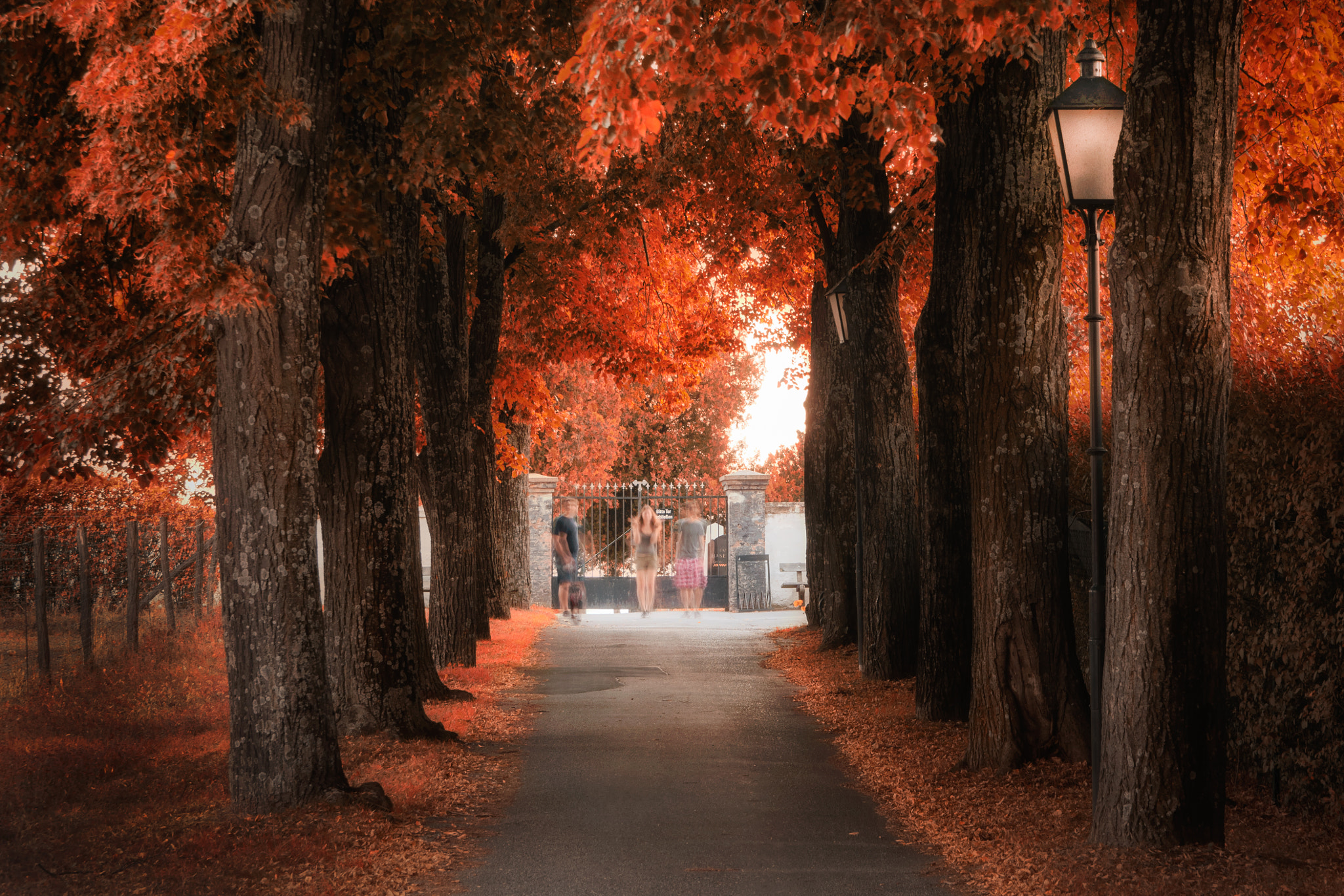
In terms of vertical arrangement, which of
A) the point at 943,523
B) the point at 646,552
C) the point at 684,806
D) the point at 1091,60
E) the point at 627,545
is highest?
the point at 1091,60

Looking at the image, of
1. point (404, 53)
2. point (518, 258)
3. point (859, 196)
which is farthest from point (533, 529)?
point (404, 53)

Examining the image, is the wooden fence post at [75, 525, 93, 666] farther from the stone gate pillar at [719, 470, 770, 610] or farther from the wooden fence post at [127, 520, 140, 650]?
the stone gate pillar at [719, 470, 770, 610]

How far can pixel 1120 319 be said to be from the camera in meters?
6.21

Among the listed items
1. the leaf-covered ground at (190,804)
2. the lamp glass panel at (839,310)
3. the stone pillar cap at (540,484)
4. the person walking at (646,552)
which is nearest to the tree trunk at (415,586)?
the leaf-covered ground at (190,804)

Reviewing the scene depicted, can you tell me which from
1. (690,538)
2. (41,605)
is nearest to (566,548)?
(690,538)

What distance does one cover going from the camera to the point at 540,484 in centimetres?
2955

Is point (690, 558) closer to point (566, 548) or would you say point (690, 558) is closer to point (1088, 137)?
point (566, 548)

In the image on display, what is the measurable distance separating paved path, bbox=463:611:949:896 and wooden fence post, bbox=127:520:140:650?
14.4 feet

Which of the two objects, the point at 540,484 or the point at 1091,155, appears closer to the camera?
the point at 1091,155

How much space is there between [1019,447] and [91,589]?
10.1m

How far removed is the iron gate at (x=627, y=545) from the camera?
94.9 ft

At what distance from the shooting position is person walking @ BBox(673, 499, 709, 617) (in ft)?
81.4

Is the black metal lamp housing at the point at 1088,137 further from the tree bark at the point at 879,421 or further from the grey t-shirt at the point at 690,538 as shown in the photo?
the grey t-shirt at the point at 690,538

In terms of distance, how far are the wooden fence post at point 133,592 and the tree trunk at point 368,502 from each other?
3572mm
